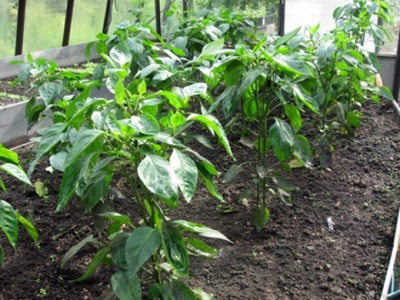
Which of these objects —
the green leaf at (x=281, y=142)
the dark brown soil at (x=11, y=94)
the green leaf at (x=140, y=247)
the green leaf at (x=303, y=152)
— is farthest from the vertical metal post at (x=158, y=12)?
the green leaf at (x=140, y=247)

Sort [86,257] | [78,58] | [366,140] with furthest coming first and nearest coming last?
[78,58] → [366,140] → [86,257]

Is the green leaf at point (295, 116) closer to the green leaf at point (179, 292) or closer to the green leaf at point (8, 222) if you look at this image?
the green leaf at point (179, 292)

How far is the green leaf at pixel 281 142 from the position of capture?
2689 millimetres

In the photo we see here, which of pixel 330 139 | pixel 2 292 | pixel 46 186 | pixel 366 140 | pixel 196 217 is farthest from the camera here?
pixel 366 140

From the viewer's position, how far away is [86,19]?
652 cm

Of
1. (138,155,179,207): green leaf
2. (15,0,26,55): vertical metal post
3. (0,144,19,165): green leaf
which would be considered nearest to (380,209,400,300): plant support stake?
(138,155,179,207): green leaf

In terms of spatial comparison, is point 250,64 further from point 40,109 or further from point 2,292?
point 2,292

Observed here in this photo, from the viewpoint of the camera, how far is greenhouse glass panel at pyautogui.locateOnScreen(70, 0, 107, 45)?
20.9 feet

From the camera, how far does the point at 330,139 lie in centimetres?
376

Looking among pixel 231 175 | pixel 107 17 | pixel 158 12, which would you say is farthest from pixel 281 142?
pixel 158 12

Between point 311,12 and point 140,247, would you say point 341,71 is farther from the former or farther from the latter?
point 311,12

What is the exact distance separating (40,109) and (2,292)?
3.67ft

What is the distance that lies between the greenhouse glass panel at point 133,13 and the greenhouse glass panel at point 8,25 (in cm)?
142

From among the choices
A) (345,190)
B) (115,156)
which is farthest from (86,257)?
(345,190)
